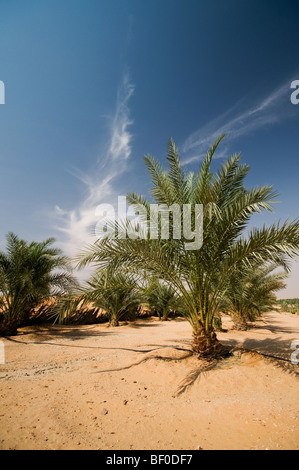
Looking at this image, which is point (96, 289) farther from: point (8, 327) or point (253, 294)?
point (253, 294)

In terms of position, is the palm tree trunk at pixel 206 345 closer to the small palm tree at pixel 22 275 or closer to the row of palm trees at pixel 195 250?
the row of palm trees at pixel 195 250

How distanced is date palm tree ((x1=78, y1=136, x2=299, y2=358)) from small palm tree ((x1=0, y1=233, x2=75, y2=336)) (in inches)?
195

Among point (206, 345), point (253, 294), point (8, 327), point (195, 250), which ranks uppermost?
point (195, 250)

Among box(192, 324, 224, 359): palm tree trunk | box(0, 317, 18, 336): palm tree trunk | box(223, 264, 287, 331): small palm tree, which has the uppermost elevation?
box(223, 264, 287, 331): small palm tree

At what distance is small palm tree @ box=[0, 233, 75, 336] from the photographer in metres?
8.11

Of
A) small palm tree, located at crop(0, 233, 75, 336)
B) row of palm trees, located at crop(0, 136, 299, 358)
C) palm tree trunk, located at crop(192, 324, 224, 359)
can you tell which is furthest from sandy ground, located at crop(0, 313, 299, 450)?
small palm tree, located at crop(0, 233, 75, 336)

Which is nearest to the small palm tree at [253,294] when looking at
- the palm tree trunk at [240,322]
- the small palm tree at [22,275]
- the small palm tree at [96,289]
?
the palm tree trunk at [240,322]

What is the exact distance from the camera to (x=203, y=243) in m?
4.66

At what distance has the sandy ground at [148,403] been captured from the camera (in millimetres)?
2107

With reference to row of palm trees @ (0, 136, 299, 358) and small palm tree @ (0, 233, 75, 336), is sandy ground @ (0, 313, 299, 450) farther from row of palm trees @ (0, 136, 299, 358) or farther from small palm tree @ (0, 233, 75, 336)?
small palm tree @ (0, 233, 75, 336)

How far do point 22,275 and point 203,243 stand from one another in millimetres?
7095

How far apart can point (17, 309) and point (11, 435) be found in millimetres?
7351

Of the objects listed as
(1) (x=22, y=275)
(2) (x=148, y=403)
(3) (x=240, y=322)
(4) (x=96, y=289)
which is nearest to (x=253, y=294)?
(3) (x=240, y=322)
